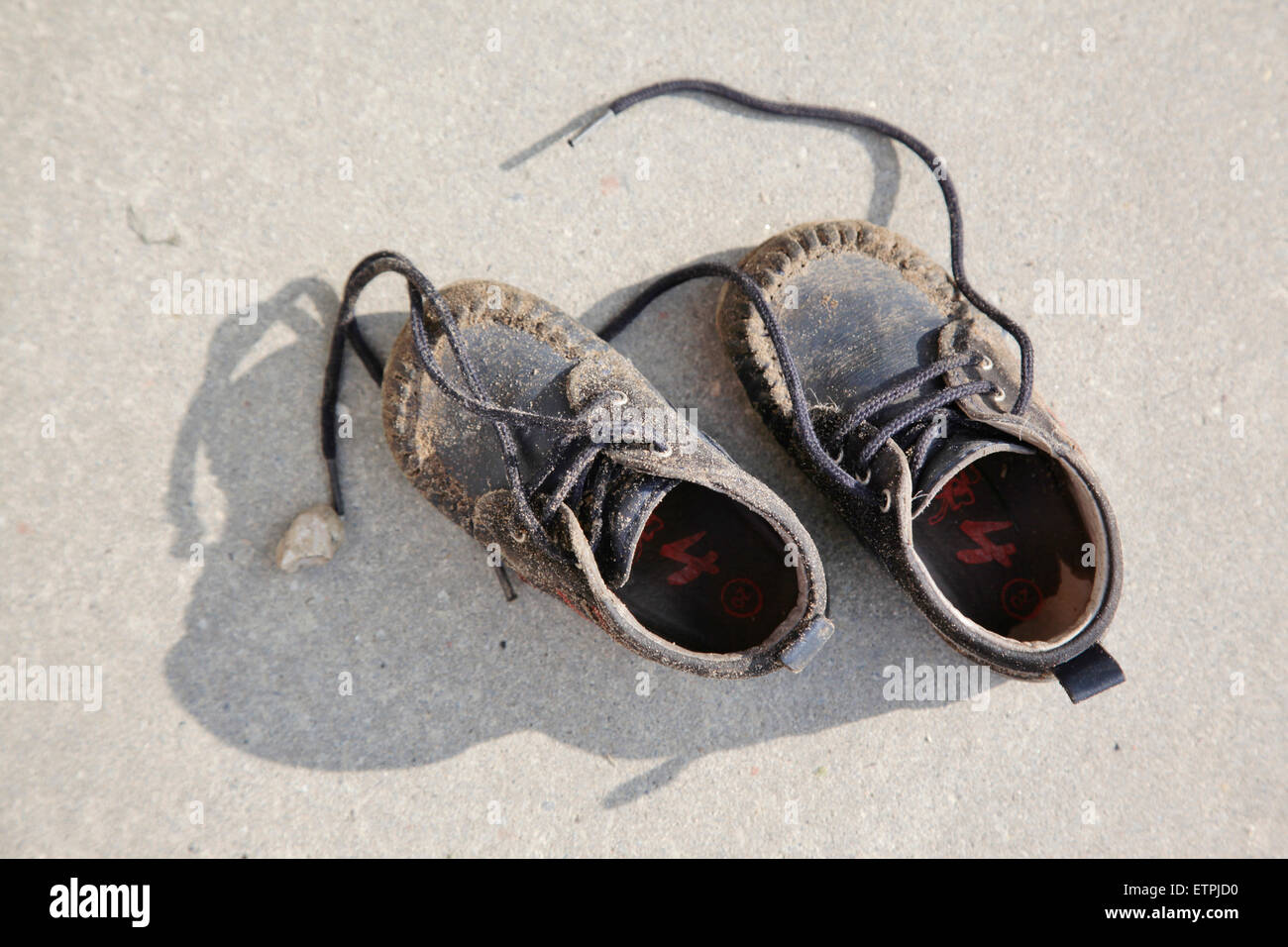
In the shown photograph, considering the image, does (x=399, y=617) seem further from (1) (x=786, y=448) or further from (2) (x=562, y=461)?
(1) (x=786, y=448)

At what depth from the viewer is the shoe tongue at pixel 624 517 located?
1.47 metres

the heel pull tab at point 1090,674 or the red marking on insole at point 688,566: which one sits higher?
the red marking on insole at point 688,566

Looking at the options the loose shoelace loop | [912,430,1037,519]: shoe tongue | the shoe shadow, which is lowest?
the shoe shadow

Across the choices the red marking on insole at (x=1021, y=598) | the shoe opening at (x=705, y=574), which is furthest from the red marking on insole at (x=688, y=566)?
the red marking on insole at (x=1021, y=598)

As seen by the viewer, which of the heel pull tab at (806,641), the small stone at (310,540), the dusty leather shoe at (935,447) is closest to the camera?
the heel pull tab at (806,641)

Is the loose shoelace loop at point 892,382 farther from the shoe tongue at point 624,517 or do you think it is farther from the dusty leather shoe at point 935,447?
the shoe tongue at point 624,517

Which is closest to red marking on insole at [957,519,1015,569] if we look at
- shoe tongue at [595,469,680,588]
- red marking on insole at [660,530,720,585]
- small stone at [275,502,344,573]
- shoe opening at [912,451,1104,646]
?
shoe opening at [912,451,1104,646]

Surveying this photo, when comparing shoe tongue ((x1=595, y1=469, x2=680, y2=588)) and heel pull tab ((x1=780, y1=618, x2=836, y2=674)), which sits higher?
shoe tongue ((x1=595, y1=469, x2=680, y2=588))

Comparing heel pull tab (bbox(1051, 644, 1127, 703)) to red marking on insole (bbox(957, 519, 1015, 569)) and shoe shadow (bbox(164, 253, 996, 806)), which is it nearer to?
red marking on insole (bbox(957, 519, 1015, 569))

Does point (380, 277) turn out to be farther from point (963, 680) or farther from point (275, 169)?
point (963, 680)

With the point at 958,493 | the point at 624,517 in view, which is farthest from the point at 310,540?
the point at 958,493

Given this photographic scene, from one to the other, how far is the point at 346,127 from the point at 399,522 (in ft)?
3.18

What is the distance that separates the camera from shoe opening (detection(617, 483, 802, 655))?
1.66 m

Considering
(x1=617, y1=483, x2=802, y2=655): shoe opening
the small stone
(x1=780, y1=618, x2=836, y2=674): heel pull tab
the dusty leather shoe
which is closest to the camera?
(x1=780, y1=618, x2=836, y2=674): heel pull tab
